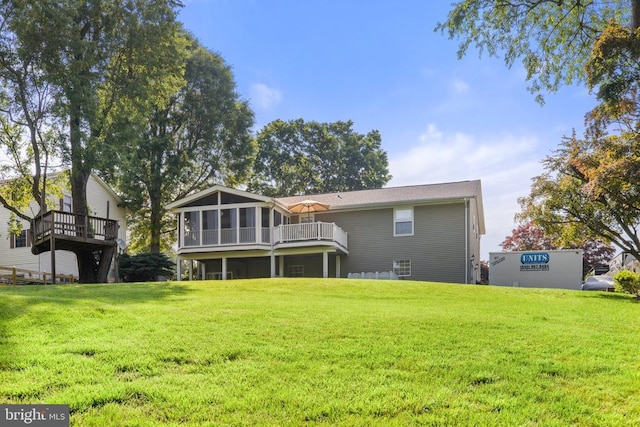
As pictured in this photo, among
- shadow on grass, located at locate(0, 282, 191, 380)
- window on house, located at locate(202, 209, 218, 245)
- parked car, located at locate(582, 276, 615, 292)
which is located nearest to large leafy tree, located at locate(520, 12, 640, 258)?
parked car, located at locate(582, 276, 615, 292)

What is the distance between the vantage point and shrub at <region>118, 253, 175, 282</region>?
24.7 meters

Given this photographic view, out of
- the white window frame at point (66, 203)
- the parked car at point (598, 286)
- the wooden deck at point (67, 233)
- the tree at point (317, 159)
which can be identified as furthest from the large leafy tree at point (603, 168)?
the tree at point (317, 159)

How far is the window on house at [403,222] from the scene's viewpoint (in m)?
22.0

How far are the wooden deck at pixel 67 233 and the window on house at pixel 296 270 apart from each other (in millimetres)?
8307

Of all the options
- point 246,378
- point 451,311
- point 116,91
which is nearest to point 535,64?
point 451,311

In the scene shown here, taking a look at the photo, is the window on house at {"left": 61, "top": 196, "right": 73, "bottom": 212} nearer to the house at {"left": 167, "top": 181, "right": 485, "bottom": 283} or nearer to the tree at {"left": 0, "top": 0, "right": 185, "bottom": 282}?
the tree at {"left": 0, "top": 0, "right": 185, "bottom": 282}

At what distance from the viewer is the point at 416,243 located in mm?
21766

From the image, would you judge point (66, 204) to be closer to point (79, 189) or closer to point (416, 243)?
point (79, 189)

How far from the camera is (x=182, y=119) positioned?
32.3 meters

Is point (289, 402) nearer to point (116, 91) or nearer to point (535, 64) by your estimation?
point (535, 64)

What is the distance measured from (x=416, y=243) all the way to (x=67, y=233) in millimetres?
14634

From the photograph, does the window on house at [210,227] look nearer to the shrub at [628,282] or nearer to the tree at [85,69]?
the tree at [85,69]

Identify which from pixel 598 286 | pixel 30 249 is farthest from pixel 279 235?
pixel 598 286

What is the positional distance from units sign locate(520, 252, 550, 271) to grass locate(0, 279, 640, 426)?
39.9ft
